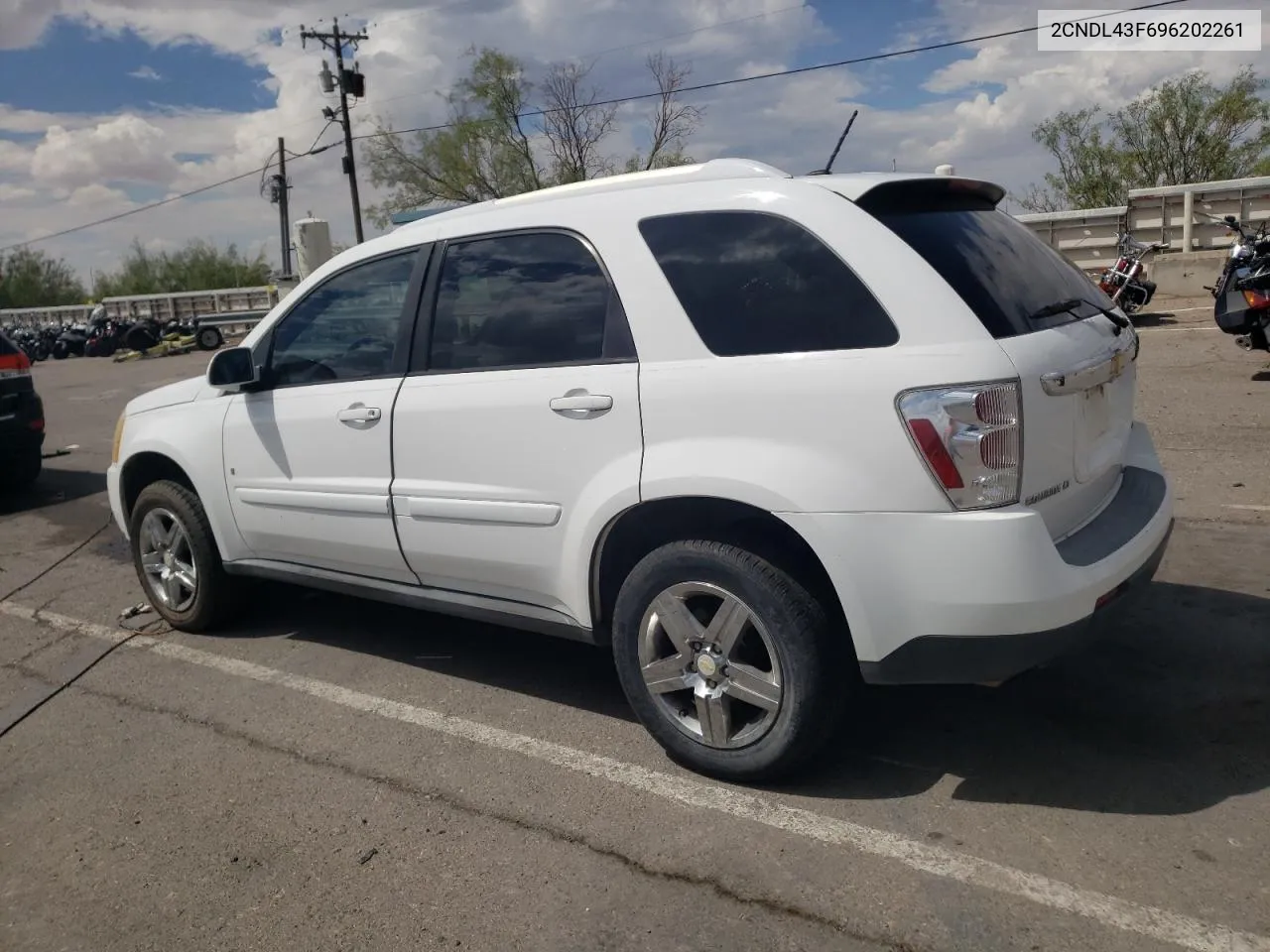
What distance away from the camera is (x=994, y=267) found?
315 cm

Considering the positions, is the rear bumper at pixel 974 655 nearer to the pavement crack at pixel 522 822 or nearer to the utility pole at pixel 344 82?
the pavement crack at pixel 522 822

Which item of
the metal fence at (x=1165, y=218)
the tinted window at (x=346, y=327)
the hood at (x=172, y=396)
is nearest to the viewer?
the tinted window at (x=346, y=327)

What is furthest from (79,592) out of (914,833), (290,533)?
(914,833)

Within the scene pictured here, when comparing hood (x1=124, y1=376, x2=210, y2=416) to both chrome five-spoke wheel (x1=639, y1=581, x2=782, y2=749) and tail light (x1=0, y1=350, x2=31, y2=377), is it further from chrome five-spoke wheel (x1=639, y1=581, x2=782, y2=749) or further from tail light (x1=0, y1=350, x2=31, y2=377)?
tail light (x1=0, y1=350, x2=31, y2=377)

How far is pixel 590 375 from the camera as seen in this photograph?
3.42 m

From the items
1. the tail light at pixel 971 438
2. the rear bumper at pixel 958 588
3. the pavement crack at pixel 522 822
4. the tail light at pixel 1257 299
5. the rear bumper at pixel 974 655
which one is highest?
the tail light at pixel 971 438

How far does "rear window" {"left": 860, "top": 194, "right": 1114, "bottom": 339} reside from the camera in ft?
9.80

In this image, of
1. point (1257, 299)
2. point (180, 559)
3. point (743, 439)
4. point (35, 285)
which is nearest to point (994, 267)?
point (743, 439)

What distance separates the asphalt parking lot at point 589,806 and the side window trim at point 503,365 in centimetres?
133

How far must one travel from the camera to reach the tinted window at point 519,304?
3541mm

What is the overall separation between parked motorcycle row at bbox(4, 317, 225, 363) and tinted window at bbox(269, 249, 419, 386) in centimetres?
2990

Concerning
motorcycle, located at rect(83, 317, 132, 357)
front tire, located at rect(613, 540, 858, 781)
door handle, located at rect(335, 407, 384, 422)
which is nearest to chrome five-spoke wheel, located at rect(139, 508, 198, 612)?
door handle, located at rect(335, 407, 384, 422)

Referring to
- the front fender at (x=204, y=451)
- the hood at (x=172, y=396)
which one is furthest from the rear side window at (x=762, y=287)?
the hood at (x=172, y=396)

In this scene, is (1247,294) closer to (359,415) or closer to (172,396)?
(359,415)
